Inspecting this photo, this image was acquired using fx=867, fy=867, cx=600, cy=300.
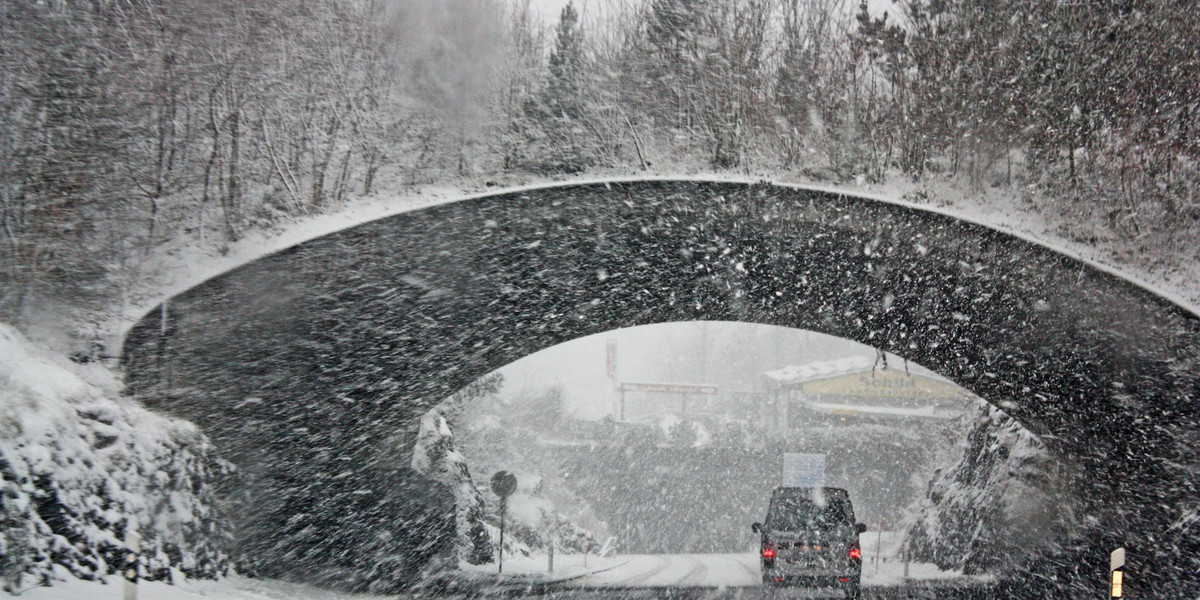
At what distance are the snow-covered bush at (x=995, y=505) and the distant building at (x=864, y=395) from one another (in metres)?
12.1

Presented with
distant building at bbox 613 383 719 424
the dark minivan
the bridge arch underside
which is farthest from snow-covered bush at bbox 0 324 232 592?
distant building at bbox 613 383 719 424

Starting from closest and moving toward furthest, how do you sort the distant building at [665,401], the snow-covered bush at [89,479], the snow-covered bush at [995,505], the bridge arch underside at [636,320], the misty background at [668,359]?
the snow-covered bush at [89,479]
the bridge arch underside at [636,320]
the snow-covered bush at [995,505]
the distant building at [665,401]
the misty background at [668,359]

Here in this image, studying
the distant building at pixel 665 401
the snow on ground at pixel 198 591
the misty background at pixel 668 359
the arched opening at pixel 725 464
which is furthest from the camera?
the misty background at pixel 668 359

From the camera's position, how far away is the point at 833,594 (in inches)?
452

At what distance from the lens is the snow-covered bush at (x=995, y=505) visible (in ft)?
49.7

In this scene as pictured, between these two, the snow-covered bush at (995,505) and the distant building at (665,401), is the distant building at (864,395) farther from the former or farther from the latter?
the snow-covered bush at (995,505)

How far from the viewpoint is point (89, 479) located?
8.30 meters

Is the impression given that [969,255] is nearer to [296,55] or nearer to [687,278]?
[687,278]

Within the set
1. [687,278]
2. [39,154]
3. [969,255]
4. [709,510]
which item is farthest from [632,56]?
[709,510]

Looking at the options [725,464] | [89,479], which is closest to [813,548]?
[89,479]

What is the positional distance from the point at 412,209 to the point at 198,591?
501 cm

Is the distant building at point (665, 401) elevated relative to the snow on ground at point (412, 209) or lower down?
lower down

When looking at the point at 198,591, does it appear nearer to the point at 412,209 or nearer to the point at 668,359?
the point at 412,209

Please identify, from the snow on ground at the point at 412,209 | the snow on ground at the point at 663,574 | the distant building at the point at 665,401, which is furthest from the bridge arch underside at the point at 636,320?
the distant building at the point at 665,401
